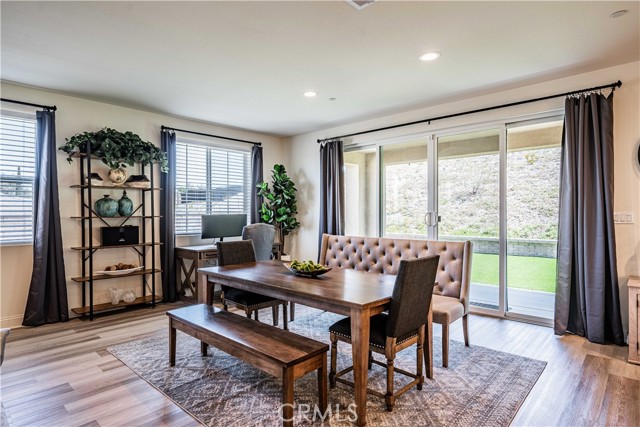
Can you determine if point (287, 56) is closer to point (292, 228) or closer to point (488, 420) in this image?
point (488, 420)

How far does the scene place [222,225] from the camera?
17.0ft

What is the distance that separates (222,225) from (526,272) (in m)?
3.96

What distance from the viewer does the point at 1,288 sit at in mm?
3760

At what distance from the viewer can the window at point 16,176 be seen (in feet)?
12.4

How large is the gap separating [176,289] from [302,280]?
2942 millimetres

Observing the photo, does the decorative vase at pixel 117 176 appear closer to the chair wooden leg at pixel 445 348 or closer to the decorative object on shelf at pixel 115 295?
the decorative object on shelf at pixel 115 295

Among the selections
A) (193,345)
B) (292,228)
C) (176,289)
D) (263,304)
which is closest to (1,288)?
(176,289)

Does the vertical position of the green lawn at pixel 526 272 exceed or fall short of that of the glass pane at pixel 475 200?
it falls short

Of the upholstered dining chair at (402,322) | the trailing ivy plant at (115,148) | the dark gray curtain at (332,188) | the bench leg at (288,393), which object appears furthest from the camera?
the dark gray curtain at (332,188)

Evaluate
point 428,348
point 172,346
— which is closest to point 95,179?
point 172,346

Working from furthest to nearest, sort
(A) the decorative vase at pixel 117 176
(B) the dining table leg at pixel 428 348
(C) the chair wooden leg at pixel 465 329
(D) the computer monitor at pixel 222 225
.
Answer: (D) the computer monitor at pixel 222 225, (A) the decorative vase at pixel 117 176, (C) the chair wooden leg at pixel 465 329, (B) the dining table leg at pixel 428 348

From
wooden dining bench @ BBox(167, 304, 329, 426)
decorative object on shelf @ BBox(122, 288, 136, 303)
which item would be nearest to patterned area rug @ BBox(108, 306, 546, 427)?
wooden dining bench @ BBox(167, 304, 329, 426)

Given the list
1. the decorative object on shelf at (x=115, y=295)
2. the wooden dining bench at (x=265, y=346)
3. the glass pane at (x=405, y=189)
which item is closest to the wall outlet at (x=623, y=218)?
the glass pane at (x=405, y=189)

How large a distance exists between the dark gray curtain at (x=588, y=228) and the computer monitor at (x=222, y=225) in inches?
158
